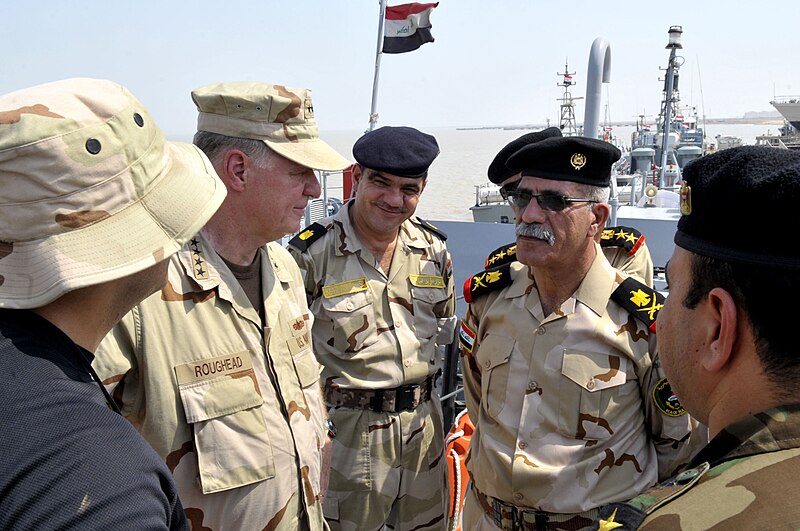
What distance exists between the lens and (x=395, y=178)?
3250 millimetres

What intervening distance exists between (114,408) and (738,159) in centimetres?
120

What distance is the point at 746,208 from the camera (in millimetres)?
1067

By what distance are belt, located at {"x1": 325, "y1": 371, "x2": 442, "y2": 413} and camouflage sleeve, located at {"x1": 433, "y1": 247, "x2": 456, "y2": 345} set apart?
0.44 meters

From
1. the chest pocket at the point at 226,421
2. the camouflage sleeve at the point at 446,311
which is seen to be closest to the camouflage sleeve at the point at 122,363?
the chest pocket at the point at 226,421

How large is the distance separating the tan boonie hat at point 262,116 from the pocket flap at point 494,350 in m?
0.90

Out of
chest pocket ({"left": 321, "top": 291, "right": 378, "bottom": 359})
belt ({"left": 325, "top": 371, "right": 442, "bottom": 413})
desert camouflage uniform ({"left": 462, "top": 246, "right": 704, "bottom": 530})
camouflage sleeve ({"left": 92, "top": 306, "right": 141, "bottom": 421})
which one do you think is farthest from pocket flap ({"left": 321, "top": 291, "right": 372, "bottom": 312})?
camouflage sleeve ({"left": 92, "top": 306, "right": 141, "bottom": 421})

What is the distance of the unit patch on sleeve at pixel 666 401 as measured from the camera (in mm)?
2226

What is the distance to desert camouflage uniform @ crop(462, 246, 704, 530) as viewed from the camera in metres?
2.25

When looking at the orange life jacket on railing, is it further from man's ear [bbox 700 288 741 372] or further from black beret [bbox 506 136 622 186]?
man's ear [bbox 700 288 741 372]

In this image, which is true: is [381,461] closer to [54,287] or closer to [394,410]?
[394,410]

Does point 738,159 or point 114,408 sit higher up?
point 738,159

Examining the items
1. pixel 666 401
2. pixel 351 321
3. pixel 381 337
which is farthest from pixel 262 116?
pixel 666 401

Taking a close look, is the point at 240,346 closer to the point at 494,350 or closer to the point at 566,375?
the point at 494,350

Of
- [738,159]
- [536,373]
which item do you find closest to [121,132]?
[738,159]
